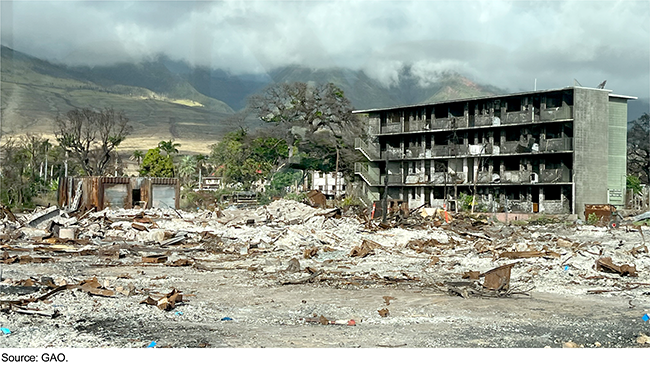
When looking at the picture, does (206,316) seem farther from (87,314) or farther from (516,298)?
(516,298)

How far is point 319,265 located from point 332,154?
45773 mm

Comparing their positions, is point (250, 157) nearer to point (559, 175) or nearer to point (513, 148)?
point (513, 148)

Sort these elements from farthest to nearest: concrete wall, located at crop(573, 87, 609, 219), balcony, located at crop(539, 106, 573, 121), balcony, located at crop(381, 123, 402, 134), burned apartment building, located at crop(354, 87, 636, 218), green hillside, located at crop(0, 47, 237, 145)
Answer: green hillside, located at crop(0, 47, 237, 145) < balcony, located at crop(381, 123, 402, 134) < burned apartment building, located at crop(354, 87, 636, 218) < balcony, located at crop(539, 106, 573, 121) < concrete wall, located at crop(573, 87, 609, 219)

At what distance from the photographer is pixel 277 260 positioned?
60.7 ft

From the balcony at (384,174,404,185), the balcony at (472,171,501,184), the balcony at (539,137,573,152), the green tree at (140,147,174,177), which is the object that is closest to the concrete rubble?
the balcony at (539,137,573,152)

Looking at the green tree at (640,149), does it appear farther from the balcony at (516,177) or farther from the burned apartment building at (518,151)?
the balcony at (516,177)

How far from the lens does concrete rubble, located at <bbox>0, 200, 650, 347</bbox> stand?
10.7m

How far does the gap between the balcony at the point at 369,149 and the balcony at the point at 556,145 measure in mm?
14417

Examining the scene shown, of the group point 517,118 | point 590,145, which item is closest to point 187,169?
point 517,118

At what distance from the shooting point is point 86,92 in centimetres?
18525

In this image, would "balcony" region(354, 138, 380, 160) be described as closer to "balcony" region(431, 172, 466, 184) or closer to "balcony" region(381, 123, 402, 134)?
"balcony" region(381, 123, 402, 134)

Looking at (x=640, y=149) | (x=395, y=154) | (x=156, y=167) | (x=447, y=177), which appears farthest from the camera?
(x=156, y=167)

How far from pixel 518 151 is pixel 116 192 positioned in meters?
26.3

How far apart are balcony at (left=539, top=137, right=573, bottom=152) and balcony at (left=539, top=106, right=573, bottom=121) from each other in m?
1.40
